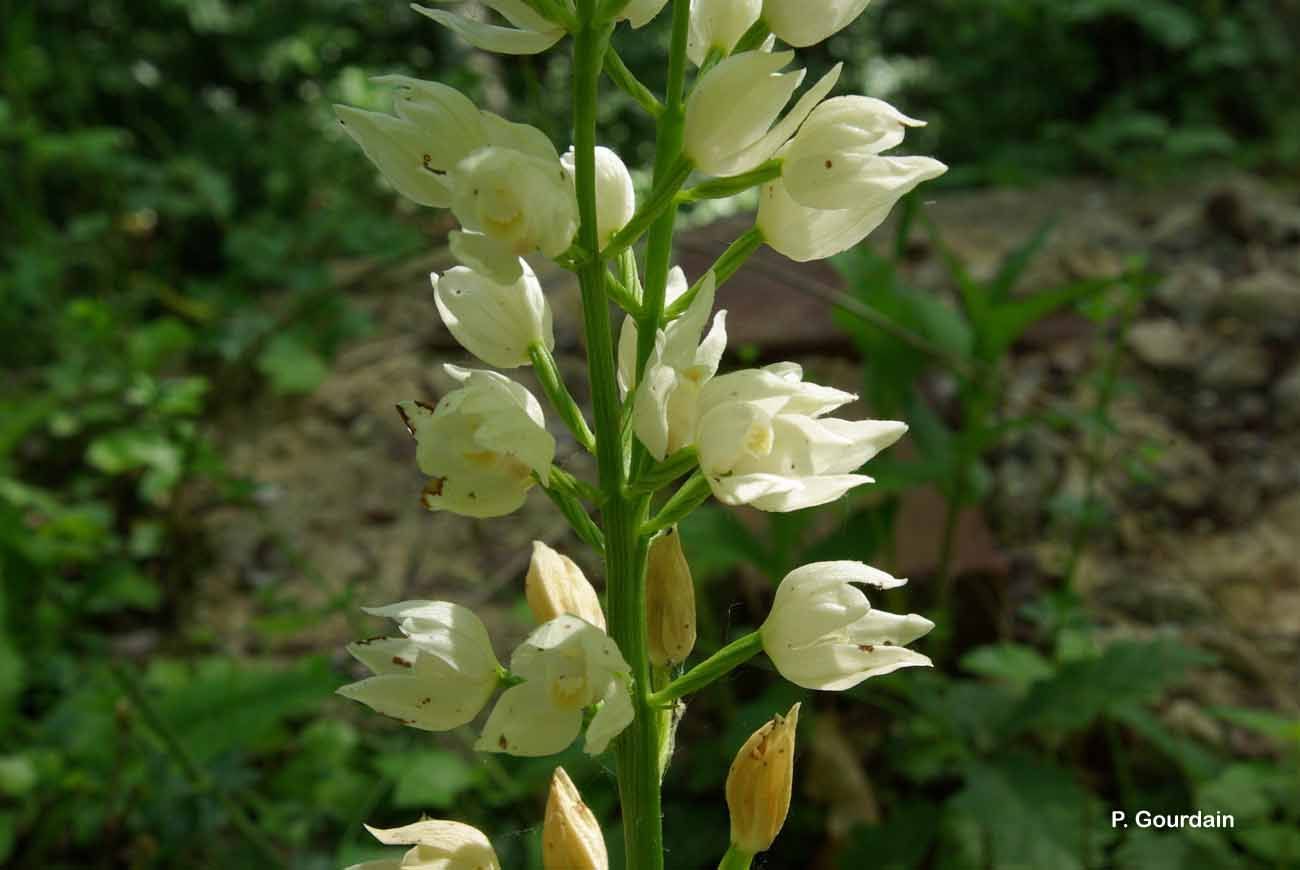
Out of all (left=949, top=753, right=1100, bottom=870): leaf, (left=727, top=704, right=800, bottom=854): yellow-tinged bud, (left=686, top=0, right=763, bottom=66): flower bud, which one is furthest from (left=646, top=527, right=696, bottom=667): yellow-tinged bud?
(left=949, top=753, right=1100, bottom=870): leaf

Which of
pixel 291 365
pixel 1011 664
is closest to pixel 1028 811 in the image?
pixel 1011 664

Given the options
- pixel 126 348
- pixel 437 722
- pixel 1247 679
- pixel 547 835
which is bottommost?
pixel 1247 679

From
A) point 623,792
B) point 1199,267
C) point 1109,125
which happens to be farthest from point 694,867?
point 1109,125

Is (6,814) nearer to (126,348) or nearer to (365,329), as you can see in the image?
(126,348)

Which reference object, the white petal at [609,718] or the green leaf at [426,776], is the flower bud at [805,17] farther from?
the green leaf at [426,776]

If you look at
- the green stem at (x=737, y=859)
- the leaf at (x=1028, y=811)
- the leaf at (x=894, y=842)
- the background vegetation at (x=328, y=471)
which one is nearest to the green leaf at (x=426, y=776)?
the background vegetation at (x=328, y=471)

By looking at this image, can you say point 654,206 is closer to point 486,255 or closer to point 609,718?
point 486,255

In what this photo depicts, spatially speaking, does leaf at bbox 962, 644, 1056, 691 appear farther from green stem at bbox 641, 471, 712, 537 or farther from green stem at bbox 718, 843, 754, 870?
green stem at bbox 641, 471, 712, 537
